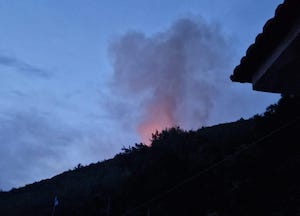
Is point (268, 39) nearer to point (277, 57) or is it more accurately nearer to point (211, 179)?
point (277, 57)

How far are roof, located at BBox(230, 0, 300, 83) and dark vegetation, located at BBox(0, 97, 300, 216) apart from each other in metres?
11.4

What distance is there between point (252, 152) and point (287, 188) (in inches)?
126

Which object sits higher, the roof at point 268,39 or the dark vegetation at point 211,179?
the dark vegetation at point 211,179

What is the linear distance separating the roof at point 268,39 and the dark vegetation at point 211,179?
11401mm

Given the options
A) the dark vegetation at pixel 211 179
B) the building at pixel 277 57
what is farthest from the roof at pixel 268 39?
the dark vegetation at pixel 211 179

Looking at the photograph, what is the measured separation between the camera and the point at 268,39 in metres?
5.24

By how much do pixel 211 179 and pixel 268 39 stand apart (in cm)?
1830

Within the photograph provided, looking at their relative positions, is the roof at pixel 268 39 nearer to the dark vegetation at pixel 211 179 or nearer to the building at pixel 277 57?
the building at pixel 277 57

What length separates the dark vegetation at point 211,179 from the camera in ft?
65.9

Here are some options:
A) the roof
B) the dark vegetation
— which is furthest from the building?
the dark vegetation

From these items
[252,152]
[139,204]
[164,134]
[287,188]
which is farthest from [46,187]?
[287,188]

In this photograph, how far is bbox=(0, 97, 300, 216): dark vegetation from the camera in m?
20.1

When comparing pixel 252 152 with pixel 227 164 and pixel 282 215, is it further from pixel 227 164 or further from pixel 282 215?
pixel 282 215

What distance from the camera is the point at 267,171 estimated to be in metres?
21.2
